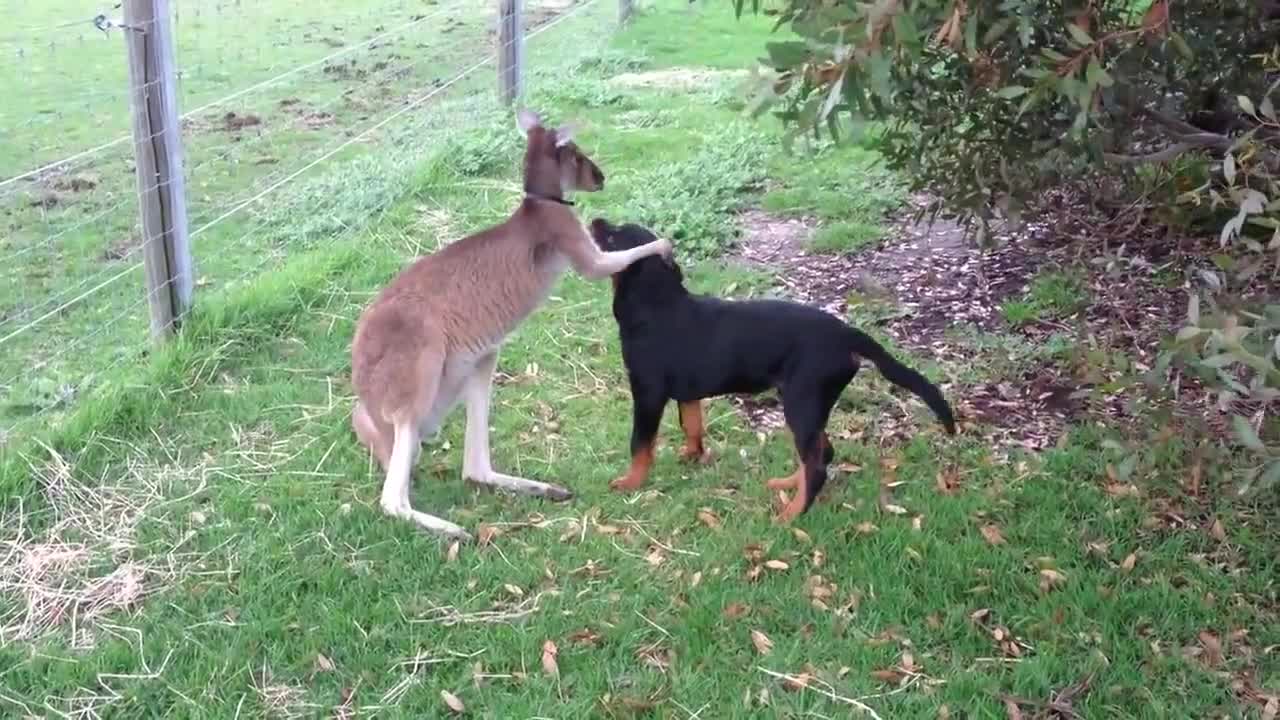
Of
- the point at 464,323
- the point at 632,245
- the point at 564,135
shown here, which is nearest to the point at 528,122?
the point at 564,135

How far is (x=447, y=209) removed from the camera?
25.8 ft

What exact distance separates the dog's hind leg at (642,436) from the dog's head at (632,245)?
0.43 m

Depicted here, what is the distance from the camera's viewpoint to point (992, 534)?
4.35 m

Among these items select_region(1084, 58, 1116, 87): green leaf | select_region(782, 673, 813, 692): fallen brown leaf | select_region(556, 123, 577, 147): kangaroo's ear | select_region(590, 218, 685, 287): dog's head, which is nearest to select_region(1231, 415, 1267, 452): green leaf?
select_region(1084, 58, 1116, 87): green leaf

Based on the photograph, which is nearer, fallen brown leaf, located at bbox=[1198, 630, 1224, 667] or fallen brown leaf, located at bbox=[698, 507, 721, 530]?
fallen brown leaf, located at bbox=[1198, 630, 1224, 667]

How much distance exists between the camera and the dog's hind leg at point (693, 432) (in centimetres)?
481

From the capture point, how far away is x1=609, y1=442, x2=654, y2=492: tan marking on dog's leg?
472 cm

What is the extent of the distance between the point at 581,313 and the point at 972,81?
2417 mm

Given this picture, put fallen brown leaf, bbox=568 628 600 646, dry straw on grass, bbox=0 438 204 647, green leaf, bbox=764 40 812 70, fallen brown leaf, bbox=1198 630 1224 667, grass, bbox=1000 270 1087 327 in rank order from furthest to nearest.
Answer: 1. grass, bbox=1000 270 1087 327
2. dry straw on grass, bbox=0 438 204 647
3. fallen brown leaf, bbox=568 628 600 646
4. fallen brown leaf, bbox=1198 630 1224 667
5. green leaf, bbox=764 40 812 70

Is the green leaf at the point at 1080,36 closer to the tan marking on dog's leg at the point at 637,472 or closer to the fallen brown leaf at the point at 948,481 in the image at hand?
the fallen brown leaf at the point at 948,481

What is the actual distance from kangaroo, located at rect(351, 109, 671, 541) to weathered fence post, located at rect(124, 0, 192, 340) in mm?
1335

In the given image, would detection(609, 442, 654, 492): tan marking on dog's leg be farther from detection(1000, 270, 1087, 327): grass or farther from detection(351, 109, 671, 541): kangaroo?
detection(1000, 270, 1087, 327): grass

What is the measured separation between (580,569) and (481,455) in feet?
2.49

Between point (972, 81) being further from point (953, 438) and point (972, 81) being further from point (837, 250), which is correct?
point (837, 250)
